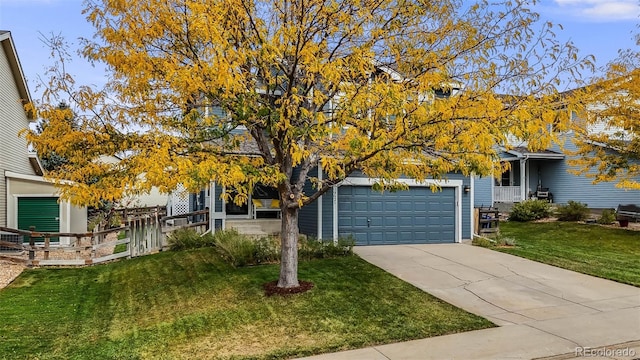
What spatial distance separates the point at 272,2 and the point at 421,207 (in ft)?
30.0

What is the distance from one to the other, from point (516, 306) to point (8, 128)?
735 inches

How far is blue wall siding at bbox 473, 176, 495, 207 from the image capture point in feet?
76.5

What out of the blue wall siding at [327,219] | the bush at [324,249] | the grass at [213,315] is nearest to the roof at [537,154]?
the blue wall siding at [327,219]

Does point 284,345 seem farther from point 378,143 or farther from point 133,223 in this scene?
point 133,223

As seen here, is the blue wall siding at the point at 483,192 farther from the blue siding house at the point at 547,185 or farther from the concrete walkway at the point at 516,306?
the concrete walkway at the point at 516,306

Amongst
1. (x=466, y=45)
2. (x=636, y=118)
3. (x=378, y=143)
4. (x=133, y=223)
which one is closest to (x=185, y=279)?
(x=133, y=223)

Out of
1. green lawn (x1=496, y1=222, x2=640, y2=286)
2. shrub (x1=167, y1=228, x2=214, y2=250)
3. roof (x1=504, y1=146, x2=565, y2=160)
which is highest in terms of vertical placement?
roof (x1=504, y1=146, x2=565, y2=160)

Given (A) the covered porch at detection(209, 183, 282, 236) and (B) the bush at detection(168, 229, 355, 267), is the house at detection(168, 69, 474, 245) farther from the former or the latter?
(B) the bush at detection(168, 229, 355, 267)

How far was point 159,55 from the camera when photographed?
8.05 meters

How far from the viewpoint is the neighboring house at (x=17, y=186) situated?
15914mm

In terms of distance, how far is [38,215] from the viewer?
632 inches

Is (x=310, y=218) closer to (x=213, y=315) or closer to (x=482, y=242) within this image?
(x=482, y=242)

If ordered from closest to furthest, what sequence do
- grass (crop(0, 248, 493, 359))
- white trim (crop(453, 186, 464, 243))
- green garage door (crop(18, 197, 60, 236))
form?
grass (crop(0, 248, 493, 359))
white trim (crop(453, 186, 464, 243))
green garage door (crop(18, 197, 60, 236))

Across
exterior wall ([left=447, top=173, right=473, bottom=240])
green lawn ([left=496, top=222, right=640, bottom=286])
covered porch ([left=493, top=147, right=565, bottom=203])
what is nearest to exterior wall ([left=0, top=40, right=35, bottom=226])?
exterior wall ([left=447, top=173, right=473, bottom=240])
